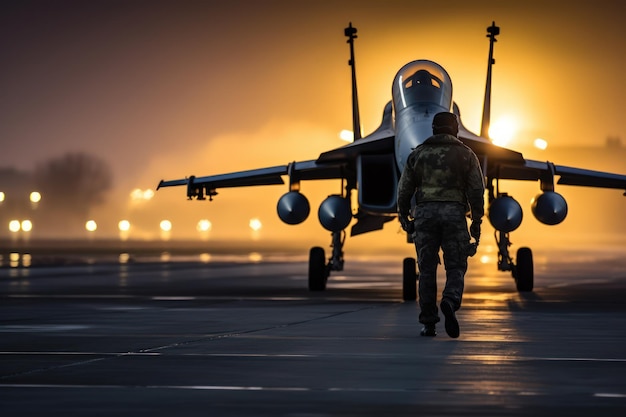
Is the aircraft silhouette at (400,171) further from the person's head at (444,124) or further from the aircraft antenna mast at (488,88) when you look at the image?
the person's head at (444,124)

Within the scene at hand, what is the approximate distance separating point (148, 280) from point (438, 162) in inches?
568

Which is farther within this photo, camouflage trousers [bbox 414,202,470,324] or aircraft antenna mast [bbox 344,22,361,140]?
aircraft antenna mast [bbox 344,22,361,140]

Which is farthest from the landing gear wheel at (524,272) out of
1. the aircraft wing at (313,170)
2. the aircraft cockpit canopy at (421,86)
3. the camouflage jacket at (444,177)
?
the camouflage jacket at (444,177)

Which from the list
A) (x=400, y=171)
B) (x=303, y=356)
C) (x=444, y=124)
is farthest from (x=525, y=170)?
(x=303, y=356)

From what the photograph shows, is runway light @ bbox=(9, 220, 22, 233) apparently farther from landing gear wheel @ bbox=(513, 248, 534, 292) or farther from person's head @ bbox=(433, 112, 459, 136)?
person's head @ bbox=(433, 112, 459, 136)

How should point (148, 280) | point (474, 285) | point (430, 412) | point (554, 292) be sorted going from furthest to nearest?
point (148, 280)
point (474, 285)
point (554, 292)
point (430, 412)

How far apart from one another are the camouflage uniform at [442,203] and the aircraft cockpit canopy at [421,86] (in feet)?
23.1

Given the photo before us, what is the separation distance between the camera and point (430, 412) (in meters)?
6.91

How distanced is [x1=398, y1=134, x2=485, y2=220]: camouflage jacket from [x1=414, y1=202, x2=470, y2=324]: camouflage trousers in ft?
0.35

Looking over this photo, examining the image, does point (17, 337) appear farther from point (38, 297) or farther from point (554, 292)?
point (554, 292)

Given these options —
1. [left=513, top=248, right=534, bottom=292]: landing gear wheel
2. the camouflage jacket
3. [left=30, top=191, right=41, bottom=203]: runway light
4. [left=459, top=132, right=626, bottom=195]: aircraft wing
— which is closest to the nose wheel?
[left=513, top=248, right=534, bottom=292]: landing gear wheel

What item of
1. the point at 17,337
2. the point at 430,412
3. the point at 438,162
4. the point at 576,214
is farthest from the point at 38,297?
the point at 576,214

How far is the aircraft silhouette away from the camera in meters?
18.9

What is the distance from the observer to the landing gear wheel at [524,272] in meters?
21.7
